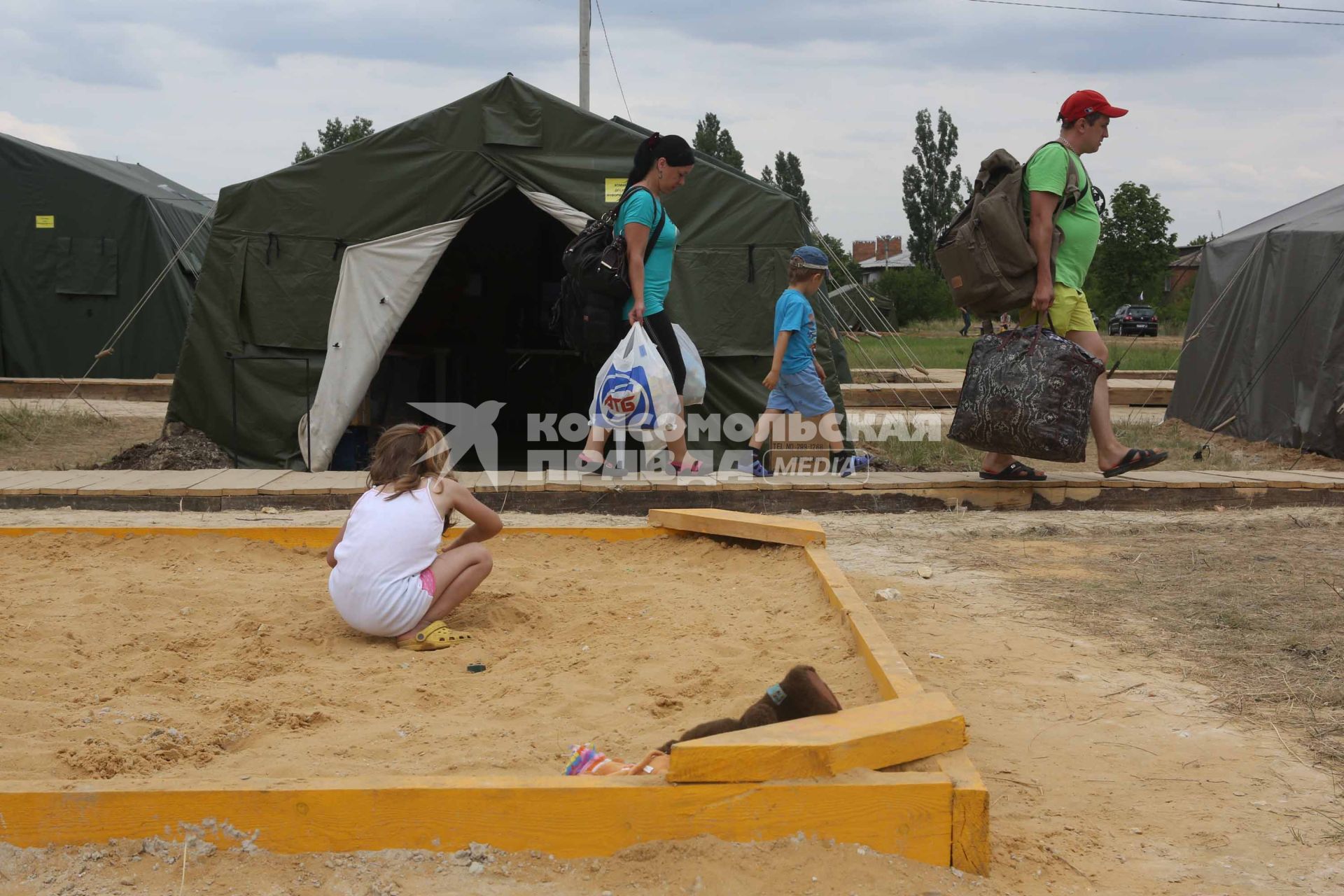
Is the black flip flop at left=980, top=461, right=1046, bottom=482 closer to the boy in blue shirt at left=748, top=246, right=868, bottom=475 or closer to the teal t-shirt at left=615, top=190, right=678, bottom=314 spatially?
the boy in blue shirt at left=748, top=246, right=868, bottom=475

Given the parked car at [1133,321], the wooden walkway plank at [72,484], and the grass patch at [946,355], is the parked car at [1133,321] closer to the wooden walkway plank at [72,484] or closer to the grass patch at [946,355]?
the grass patch at [946,355]

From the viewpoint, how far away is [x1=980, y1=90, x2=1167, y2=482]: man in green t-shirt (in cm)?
580

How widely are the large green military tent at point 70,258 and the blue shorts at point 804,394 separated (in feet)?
31.4

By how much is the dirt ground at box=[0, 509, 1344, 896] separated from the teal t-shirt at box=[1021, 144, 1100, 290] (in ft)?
4.88

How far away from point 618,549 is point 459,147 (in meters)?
3.54

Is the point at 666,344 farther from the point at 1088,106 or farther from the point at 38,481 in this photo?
the point at 38,481

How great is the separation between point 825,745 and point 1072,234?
14.6 ft

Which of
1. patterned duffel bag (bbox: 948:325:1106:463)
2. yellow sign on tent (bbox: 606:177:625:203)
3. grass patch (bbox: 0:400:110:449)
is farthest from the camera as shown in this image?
grass patch (bbox: 0:400:110:449)

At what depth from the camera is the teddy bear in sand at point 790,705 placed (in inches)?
94.7

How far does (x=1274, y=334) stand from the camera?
388 inches

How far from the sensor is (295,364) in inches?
297

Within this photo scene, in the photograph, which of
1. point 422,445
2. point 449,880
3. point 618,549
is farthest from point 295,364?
point 449,880

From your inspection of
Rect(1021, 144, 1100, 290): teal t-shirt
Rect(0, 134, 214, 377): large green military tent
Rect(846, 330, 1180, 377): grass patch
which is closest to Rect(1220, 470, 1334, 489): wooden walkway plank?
Rect(1021, 144, 1100, 290): teal t-shirt

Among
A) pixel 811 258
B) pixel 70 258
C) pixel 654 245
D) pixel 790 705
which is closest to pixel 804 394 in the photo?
pixel 811 258
